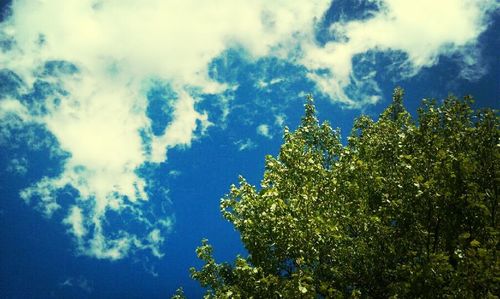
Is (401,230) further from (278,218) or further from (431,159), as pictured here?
(278,218)

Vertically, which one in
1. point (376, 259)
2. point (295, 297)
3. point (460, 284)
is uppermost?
point (376, 259)

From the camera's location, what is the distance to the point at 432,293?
13320mm

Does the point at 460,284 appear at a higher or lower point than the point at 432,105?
lower

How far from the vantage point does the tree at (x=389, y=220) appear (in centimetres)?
1349

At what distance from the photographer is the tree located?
13492 millimetres

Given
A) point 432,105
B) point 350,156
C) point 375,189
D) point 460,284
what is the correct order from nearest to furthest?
1. point 460,284
2. point 375,189
3. point 432,105
4. point 350,156

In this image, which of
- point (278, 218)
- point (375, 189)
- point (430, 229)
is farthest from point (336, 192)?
point (430, 229)

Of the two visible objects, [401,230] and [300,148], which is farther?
[300,148]

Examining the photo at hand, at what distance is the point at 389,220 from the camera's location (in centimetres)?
1817

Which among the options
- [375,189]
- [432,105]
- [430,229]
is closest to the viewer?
[430,229]

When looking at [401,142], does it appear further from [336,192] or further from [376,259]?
[376,259]

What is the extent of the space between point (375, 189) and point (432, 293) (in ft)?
23.0

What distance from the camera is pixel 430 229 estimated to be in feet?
53.5

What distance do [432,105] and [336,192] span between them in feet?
24.5
